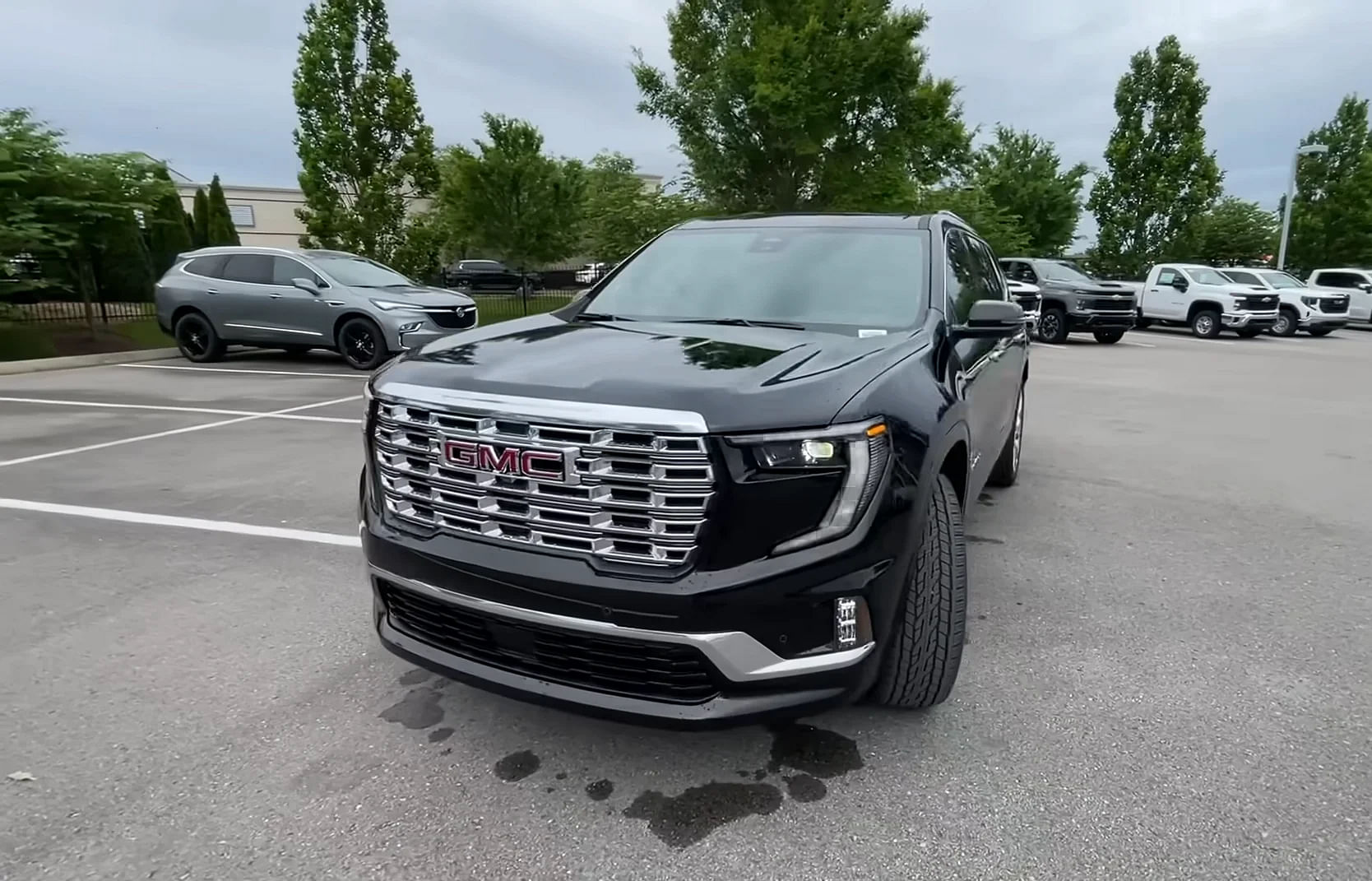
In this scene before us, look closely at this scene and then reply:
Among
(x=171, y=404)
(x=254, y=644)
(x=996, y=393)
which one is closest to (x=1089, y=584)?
(x=996, y=393)

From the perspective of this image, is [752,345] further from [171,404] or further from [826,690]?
[171,404]

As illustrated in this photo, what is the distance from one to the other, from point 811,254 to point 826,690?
217 cm

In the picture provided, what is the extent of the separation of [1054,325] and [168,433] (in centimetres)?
1726

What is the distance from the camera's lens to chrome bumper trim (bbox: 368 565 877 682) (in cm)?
225

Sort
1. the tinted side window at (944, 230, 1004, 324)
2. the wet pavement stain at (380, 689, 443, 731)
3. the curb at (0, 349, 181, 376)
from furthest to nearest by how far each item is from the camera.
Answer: the curb at (0, 349, 181, 376) → the tinted side window at (944, 230, 1004, 324) → the wet pavement stain at (380, 689, 443, 731)

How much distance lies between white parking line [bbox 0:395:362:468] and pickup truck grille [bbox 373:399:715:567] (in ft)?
20.5

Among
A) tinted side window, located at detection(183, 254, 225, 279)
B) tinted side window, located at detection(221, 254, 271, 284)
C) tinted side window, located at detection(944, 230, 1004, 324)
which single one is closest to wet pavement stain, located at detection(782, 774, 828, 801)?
tinted side window, located at detection(944, 230, 1004, 324)

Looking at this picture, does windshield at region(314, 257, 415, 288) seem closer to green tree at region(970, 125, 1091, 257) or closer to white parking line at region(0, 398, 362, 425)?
white parking line at region(0, 398, 362, 425)

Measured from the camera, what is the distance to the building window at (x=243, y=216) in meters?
38.3

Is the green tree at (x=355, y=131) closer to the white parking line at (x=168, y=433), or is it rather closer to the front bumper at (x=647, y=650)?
the white parking line at (x=168, y=433)

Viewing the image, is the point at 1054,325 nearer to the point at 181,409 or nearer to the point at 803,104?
the point at 803,104

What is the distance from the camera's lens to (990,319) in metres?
3.56

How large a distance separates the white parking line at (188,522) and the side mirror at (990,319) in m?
3.38

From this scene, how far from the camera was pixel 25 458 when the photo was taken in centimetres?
703
